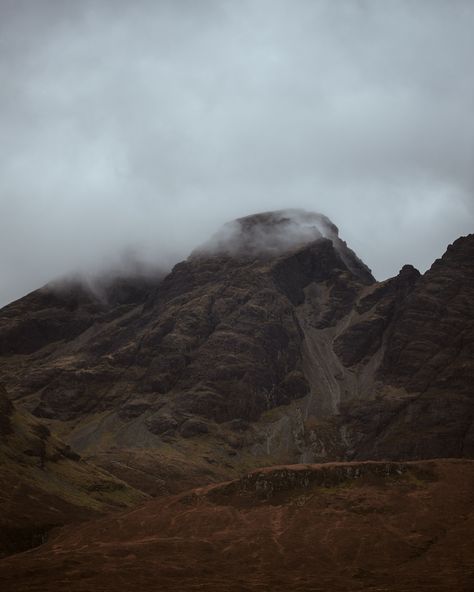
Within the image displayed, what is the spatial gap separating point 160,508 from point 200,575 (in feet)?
191

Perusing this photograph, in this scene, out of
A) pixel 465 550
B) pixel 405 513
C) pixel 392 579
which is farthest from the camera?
pixel 405 513

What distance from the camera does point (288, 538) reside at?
435 ft

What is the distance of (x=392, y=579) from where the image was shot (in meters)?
103

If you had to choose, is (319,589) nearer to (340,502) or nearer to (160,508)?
(340,502)

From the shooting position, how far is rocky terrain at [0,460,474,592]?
100 m

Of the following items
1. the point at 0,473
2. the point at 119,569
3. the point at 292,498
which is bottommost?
the point at 292,498

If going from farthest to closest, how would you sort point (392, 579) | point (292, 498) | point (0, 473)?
point (0, 473), point (292, 498), point (392, 579)

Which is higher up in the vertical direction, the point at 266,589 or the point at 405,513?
the point at 266,589

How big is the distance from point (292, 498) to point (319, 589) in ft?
194

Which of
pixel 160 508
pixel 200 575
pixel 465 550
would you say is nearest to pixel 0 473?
pixel 160 508

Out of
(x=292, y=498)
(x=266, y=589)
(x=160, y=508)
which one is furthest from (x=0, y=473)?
(x=266, y=589)

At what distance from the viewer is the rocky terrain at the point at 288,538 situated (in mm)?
100000

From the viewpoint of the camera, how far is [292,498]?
6058 inches

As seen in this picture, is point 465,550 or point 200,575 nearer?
point 200,575
